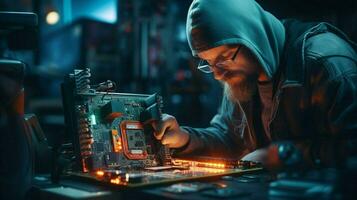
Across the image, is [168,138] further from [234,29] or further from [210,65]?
[234,29]

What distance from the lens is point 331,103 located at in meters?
1.93

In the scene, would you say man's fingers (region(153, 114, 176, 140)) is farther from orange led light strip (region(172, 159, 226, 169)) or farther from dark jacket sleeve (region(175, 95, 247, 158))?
dark jacket sleeve (region(175, 95, 247, 158))

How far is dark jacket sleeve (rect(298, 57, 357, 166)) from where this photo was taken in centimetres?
160

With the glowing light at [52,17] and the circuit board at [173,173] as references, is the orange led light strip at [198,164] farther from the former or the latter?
the glowing light at [52,17]

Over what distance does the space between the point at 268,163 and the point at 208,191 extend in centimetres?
21

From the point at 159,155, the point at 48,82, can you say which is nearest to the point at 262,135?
the point at 159,155

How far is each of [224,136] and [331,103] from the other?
3.13ft

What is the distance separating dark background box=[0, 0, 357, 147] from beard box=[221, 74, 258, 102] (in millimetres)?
2281

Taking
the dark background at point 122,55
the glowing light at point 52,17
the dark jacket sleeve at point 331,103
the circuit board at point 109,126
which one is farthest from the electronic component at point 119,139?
the glowing light at point 52,17

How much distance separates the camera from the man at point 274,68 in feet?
6.47

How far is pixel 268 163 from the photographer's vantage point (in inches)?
53.9

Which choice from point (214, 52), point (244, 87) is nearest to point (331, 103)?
point (244, 87)

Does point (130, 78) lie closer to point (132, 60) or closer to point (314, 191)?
point (132, 60)

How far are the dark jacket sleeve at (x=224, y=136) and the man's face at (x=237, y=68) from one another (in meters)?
0.38
